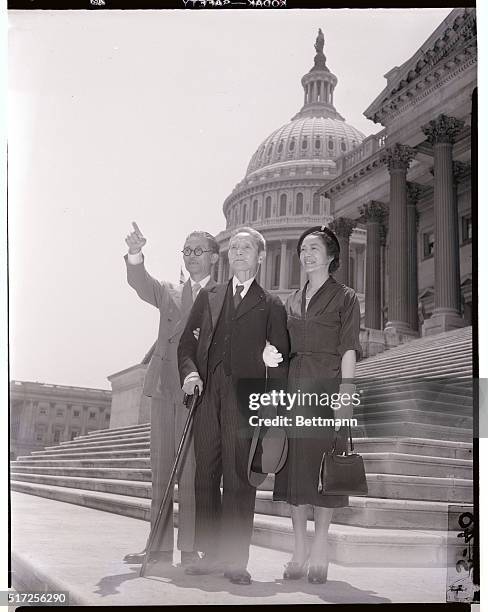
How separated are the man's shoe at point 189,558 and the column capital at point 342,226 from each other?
115 inches

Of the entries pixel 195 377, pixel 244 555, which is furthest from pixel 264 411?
pixel 244 555

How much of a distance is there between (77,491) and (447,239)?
26.0 ft

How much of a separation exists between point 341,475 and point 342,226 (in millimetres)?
2691

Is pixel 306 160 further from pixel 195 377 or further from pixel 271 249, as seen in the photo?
pixel 195 377

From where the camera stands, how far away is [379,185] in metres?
10.7

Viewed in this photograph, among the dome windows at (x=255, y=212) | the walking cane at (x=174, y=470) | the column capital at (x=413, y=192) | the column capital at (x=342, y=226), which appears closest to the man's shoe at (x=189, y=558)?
the walking cane at (x=174, y=470)

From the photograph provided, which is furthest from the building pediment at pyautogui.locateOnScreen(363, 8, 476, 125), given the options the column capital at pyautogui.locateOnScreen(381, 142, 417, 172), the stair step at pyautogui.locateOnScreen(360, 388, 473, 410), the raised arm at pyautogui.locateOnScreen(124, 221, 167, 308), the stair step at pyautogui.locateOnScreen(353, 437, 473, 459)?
the stair step at pyautogui.locateOnScreen(353, 437, 473, 459)

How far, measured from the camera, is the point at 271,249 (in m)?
5.28

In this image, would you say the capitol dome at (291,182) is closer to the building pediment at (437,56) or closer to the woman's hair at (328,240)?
the woman's hair at (328,240)

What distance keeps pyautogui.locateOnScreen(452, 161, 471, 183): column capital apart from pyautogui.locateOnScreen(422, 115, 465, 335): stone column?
144 millimetres

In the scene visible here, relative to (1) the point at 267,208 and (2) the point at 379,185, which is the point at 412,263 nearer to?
(2) the point at 379,185

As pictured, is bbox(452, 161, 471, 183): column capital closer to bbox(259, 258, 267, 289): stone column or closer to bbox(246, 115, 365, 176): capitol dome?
bbox(246, 115, 365, 176): capitol dome

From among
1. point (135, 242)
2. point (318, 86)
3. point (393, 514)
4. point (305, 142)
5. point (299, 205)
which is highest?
point (318, 86)

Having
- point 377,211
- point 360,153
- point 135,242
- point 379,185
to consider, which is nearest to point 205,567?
point 135,242
